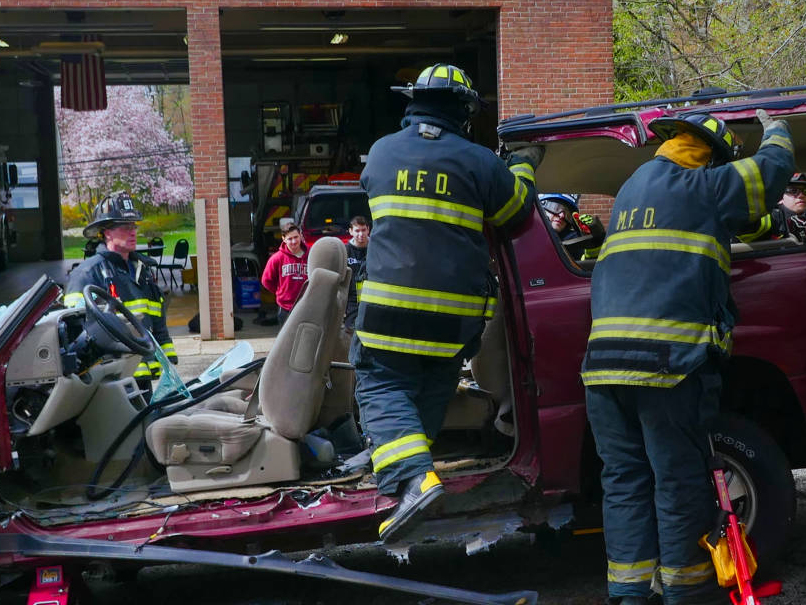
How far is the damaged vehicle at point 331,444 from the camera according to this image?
404cm

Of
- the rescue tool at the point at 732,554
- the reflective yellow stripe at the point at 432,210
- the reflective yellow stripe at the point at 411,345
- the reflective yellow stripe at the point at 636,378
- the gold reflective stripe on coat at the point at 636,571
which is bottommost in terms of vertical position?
the gold reflective stripe on coat at the point at 636,571

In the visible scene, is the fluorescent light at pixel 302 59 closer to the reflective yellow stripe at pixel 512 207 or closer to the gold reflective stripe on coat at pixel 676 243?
the reflective yellow stripe at pixel 512 207

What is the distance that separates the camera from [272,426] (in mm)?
4359

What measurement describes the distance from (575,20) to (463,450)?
10798mm

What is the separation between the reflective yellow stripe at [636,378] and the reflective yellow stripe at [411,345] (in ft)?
1.85

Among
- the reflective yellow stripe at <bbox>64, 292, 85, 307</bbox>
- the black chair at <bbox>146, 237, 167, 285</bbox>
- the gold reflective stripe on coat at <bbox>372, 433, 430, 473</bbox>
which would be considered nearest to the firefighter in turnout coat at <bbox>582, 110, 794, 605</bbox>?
the gold reflective stripe on coat at <bbox>372, 433, 430, 473</bbox>

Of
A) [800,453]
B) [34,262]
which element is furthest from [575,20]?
Answer: [34,262]

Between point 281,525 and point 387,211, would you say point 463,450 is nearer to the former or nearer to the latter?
point 281,525

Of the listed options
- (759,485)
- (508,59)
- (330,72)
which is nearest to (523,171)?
(759,485)

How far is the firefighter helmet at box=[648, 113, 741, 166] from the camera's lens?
3764 millimetres

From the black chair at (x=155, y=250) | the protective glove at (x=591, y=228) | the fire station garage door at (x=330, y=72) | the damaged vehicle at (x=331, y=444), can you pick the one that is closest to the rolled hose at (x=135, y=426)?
the damaged vehicle at (x=331, y=444)

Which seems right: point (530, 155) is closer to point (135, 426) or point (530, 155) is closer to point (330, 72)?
point (135, 426)

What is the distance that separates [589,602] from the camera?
430 centimetres

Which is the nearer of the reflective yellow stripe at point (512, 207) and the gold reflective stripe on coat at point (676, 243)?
the gold reflective stripe on coat at point (676, 243)
